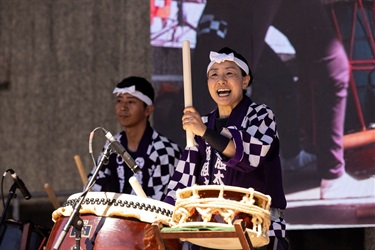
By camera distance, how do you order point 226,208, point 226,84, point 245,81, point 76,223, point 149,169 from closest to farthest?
point 226,208
point 76,223
point 226,84
point 245,81
point 149,169

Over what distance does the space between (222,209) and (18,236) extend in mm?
1613

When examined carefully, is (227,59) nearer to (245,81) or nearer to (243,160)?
(245,81)

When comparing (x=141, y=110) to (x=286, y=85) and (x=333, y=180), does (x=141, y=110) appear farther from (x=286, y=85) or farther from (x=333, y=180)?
(x=333, y=180)

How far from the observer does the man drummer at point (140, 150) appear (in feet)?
15.3

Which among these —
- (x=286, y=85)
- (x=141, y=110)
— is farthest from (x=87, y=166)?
(x=286, y=85)

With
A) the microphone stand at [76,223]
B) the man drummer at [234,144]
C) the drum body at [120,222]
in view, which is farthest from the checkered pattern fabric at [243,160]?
the microphone stand at [76,223]

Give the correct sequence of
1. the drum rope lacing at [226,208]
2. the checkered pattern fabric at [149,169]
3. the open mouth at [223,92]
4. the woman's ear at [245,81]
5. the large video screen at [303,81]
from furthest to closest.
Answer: the checkered pattern fabric at [149,169] → the large video screen at [303,81] → the woman's ear at [245,81] → the open mouth at [223,92] → the drum rope lacing at [226,208]

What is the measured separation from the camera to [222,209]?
292cm

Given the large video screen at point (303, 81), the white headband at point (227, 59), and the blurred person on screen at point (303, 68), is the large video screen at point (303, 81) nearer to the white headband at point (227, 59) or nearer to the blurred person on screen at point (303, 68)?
the blurred person on screen at point (303, 68)

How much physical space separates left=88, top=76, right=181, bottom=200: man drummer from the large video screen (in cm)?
19

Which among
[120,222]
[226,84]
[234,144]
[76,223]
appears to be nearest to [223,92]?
[226,84]

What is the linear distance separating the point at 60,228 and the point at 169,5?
6.22ft

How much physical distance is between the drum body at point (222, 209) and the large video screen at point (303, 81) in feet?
5.13

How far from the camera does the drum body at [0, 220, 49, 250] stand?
13.8ft
